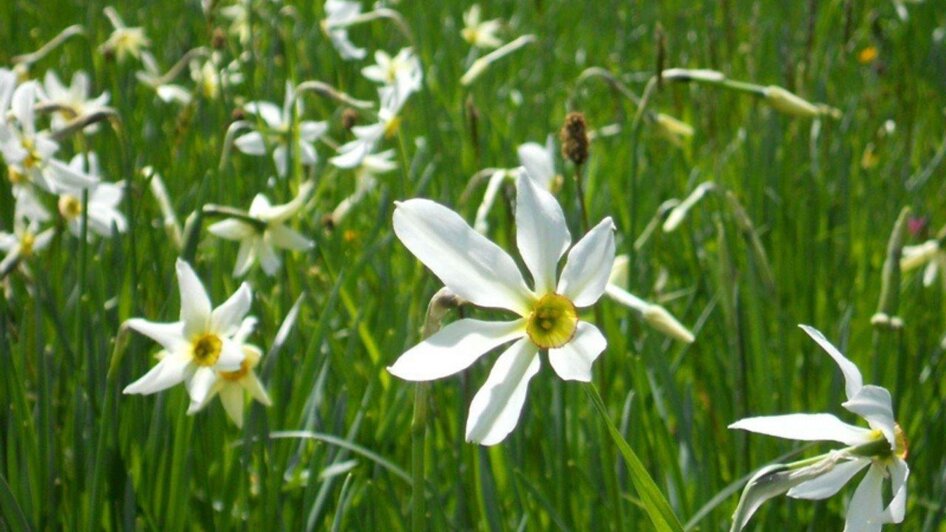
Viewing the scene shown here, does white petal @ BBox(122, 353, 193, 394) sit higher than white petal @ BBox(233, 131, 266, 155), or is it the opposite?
white petal @ BBox(233, 131, 266, 155)

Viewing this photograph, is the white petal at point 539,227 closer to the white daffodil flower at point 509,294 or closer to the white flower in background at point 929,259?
the white daffodil flower at point 509,294

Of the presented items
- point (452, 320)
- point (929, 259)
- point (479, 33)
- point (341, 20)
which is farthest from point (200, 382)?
point (479, 33)

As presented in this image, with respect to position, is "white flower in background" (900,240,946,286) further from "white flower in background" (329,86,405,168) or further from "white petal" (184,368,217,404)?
"white petal" (184,368,217,404)

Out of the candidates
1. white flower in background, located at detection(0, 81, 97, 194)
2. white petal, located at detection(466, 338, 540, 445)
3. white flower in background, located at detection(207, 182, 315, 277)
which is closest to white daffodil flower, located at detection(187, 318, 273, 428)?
white flower in background, located at detection(207, 182, 315, 277)

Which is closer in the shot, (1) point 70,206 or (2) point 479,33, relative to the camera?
(1) point 70,206

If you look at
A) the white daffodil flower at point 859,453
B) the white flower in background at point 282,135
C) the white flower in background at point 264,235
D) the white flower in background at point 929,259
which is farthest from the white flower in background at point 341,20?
the white daffodil flower at point 859,453

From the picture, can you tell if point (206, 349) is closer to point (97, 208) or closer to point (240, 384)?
point (240, 384)
